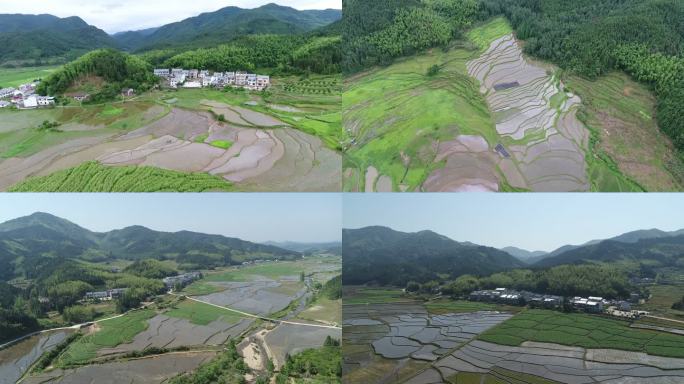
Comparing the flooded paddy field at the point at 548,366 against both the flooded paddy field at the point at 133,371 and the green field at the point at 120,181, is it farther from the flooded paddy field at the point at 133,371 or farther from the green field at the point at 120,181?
the green field at the point at 120,181

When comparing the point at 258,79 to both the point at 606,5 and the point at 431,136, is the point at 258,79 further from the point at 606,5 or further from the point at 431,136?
the point at 606,5

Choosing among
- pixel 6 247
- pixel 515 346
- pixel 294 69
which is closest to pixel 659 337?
pixel 515 346

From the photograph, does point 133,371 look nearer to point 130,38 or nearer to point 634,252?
point 130,38

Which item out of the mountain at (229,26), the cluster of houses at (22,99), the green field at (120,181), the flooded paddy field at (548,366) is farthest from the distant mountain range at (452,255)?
the cluster of houses at (22,99)

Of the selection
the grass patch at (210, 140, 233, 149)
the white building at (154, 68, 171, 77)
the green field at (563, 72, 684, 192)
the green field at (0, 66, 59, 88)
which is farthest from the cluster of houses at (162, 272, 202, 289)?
the green field at (563, 72, 684, 192)

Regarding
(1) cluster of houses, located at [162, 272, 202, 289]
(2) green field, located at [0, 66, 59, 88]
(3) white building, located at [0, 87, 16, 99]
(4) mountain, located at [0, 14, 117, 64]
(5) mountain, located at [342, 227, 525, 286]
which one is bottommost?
(1) cluster of houses, located at [162, 272, 202, 289]

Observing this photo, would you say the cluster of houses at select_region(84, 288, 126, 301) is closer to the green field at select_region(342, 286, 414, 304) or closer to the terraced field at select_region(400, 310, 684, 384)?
the green field at select_region(342, 286, 414, 304)

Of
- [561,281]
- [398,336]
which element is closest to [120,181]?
[398,336]
